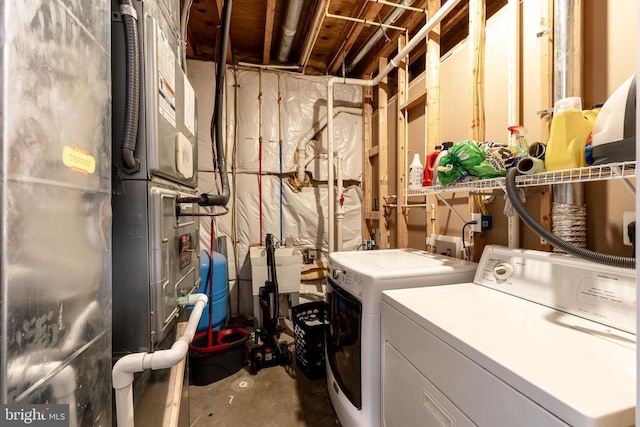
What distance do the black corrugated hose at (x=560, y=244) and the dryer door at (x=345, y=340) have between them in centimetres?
72

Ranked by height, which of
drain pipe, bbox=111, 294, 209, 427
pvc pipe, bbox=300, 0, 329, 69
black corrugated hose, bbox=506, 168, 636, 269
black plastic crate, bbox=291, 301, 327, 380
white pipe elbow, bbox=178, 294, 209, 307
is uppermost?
pvc pipe, bbox=300, 0, 329, 69

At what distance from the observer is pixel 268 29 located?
2443mm

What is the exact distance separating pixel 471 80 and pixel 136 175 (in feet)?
5.96

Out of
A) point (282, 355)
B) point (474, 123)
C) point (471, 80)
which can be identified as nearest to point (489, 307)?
point (474, 123)

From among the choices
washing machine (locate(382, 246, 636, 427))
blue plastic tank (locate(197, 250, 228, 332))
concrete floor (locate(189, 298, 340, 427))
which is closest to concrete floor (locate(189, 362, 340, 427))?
concrete floor (locate(189, 298, 340, 427))

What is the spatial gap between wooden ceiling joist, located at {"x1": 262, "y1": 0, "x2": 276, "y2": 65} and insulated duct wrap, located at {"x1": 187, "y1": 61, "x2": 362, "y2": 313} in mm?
170

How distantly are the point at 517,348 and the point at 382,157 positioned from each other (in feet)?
7.62

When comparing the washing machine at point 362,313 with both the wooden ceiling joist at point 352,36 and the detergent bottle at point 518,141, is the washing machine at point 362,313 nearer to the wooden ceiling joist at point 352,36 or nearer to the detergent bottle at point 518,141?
the detergent bottle at point 518,141

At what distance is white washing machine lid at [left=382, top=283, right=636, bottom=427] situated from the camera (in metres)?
0.50

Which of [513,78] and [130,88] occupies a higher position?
[513,78]

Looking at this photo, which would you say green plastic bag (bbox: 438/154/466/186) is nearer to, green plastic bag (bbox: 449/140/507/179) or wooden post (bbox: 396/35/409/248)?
green plastic bag (bbox: 449/140/507/179)

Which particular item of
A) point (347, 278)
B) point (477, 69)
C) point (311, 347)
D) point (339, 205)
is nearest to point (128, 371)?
point (347, 278)

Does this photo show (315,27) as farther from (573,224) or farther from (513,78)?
(573,224)

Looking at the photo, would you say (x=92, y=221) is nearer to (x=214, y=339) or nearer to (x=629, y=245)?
(x=629, y=245)
